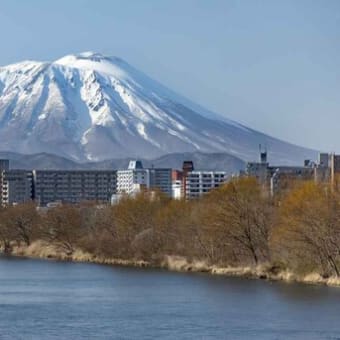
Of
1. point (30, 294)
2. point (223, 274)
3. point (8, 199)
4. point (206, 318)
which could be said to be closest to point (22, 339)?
point (206, 318)

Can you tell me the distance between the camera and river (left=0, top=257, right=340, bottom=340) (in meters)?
23.8

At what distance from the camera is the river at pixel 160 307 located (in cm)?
2380

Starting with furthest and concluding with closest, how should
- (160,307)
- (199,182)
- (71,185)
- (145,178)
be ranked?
(145,178) < (71,185) < (199,182) < (160,307)

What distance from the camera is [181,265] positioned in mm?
41688

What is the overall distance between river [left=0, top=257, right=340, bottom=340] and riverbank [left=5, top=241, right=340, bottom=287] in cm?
95

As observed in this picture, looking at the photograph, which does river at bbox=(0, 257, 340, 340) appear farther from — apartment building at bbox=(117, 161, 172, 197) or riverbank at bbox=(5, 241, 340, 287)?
apartment building at bbox=(117, 161, 172, 197)

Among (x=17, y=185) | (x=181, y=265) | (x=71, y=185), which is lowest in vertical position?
(x=181, y=265)

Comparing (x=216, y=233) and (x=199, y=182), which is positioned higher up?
(x=199, y=182)

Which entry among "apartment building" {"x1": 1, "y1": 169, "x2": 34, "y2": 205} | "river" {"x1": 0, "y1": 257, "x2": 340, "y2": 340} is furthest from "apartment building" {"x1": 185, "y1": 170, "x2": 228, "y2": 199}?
"river" {"x1": 0, "y1": 257, "x2": 340, "y2": 340}

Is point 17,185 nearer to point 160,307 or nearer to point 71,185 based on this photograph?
point 71,185

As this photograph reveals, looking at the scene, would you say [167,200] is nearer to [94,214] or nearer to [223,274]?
[94,214]

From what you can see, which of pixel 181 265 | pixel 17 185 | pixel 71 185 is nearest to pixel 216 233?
pixel 181 265

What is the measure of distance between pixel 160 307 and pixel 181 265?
13077mm

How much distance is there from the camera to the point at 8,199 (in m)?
110
